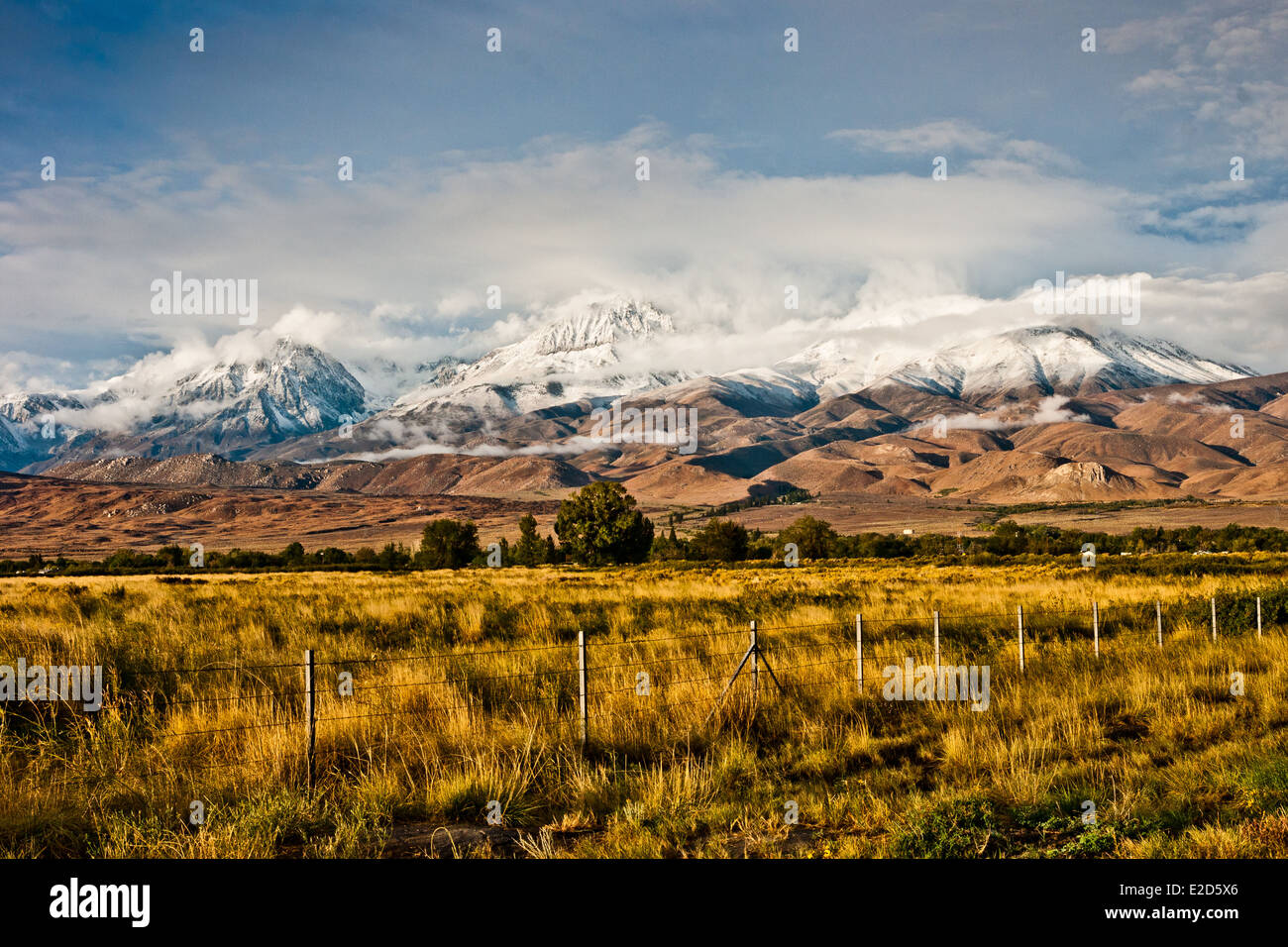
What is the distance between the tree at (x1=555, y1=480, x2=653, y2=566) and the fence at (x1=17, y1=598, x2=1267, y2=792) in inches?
2618

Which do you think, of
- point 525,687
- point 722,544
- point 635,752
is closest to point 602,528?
point 722,544

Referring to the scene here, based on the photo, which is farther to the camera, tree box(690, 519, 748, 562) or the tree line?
tree box(690, 519, 748, 562)

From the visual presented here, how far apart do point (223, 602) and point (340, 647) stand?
9.43 m

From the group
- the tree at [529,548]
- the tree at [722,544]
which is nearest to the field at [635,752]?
the tree at [722,544]

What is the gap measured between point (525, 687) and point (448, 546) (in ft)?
270

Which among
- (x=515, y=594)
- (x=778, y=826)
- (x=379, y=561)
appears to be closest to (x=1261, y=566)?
(x=515, y=594)

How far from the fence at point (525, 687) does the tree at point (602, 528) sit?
6650cm

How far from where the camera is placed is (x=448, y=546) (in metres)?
91.6

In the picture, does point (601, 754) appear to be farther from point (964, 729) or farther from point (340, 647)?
point (340, 647)

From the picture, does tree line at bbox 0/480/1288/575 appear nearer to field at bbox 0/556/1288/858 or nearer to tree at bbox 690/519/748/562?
tree at bbox 690/519/748/562

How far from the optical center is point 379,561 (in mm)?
92875

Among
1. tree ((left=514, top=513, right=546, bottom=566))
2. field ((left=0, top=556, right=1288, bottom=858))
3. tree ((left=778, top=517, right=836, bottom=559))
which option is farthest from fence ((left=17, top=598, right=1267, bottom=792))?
tree ((left=778, top=517, right=836, bottom=559))

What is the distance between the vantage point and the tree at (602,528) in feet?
272

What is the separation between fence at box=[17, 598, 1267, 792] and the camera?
888 cm
